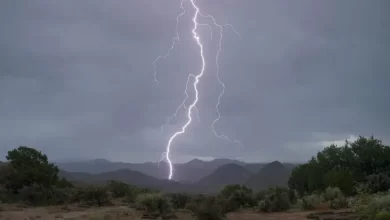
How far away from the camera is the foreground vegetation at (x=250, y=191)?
18594 millimetres

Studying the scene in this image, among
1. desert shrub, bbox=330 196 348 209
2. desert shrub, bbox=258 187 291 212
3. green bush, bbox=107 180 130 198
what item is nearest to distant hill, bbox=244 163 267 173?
green bush, bbox=107 180 130 198

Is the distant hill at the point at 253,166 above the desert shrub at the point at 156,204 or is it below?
above

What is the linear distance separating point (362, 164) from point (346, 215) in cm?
1656

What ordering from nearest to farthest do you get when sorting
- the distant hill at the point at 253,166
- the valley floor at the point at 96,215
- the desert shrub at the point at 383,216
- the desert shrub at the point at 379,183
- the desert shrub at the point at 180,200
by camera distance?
the desert shrub at the point at 383,216 < the valley floor at the point at 96,215 < the desert shrub at the point at 180,200 < the desert shrub at the point at 379,183 < the distant hill at the point at 253,166

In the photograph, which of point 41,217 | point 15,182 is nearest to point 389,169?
point 41,217

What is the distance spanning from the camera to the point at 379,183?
26.3 m

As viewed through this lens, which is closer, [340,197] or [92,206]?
[340,197]

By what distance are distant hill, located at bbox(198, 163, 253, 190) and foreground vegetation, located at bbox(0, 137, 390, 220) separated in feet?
190

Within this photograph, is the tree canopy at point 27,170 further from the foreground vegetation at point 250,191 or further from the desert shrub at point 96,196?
the desert shrub at point 96,196

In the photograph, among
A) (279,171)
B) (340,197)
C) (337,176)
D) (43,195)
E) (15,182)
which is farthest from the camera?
(279,171)

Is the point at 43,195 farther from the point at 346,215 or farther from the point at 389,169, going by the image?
the point at 389,169

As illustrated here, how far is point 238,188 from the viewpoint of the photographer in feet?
92.7

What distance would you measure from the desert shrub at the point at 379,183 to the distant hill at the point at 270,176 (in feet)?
172

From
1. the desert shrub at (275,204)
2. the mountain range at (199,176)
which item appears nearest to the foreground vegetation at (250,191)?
the desert shrub at (275,204)
